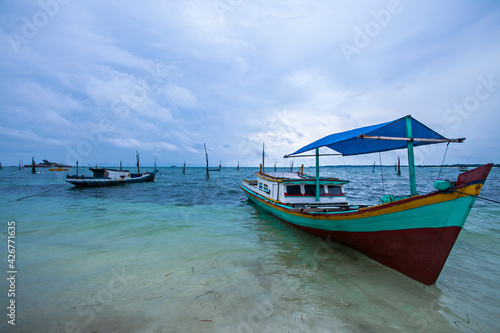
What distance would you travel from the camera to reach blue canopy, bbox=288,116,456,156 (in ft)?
23.6

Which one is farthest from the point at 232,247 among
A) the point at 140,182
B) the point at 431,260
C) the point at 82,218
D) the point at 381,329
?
the point at 140,182

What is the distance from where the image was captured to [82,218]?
43.2 feet

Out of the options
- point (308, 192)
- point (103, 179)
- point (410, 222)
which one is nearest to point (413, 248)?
point (410, 222)

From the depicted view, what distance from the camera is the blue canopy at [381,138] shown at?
718 centimetres

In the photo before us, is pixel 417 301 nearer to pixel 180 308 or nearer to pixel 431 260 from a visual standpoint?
pixel 431 260

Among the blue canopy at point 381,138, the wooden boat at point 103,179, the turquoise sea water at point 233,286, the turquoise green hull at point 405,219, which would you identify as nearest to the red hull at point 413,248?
the turquoise green hull at point 405,219

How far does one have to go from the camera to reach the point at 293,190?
1163cm

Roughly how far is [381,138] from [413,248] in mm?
3214

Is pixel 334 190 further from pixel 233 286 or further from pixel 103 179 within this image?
pixel 103 179

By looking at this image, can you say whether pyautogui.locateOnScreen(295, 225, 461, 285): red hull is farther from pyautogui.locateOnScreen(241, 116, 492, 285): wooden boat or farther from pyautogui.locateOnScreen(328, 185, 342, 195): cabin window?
pyautogui.locateOnScreen(328, 185, 342, 195): cabin window

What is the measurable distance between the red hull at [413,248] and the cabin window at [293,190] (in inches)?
191

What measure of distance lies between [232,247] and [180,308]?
12.9 ft

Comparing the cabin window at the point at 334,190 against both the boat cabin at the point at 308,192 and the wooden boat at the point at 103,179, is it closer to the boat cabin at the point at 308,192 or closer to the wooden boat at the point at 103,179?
the boat cabin at the point at 308,192

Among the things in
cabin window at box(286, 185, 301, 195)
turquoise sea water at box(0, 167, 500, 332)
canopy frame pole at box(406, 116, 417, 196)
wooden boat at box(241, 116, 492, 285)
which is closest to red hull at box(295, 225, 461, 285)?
wooden boat at box(241, 116, 492, 285)
